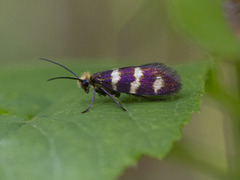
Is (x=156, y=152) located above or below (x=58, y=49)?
above

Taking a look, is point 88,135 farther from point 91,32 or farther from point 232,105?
point 91,32

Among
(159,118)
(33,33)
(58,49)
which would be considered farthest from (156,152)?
(33,33)

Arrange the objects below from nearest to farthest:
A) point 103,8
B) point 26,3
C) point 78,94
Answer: point 78,94 < point 103,8 < point 26,3

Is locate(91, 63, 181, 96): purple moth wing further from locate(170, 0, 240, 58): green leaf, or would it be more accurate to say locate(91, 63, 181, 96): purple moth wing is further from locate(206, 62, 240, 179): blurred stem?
locate(170, 0, 240, 58): green leaf

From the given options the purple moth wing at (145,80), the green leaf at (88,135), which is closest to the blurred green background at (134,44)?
the purple moth wing at (145,80)

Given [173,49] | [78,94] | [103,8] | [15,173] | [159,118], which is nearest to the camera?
[15,173]

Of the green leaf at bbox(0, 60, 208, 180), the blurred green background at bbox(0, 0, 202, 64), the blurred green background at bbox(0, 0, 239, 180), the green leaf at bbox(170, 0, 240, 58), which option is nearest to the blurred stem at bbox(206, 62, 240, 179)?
the blurred green background at bbox(0, 0, 239, 180)

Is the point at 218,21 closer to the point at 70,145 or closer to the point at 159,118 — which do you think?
the point at 159,118

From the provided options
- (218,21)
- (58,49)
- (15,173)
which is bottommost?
(58,49)
